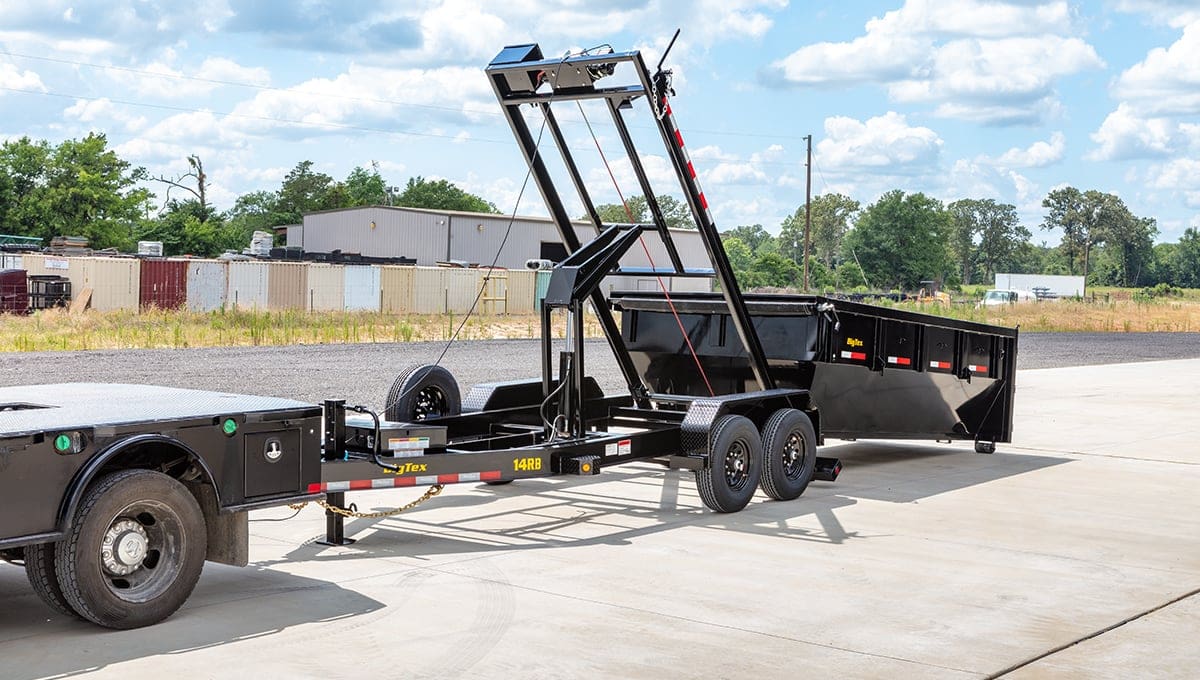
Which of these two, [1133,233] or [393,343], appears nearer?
[393,343]

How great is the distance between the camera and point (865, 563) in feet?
27.9

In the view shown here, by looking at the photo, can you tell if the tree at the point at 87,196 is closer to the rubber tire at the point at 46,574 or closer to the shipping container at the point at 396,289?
the shipping container at the point at 396,289

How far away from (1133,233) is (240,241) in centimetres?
13096

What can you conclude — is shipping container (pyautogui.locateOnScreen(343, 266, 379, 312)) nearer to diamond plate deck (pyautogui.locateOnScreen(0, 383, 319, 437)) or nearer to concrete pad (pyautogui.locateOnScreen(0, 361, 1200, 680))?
concrete pad (pyautogui.locateOnScreen(0, 361, 1200, 680))

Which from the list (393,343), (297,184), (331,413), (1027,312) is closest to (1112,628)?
(331,413)

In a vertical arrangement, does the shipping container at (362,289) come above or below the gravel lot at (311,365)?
above

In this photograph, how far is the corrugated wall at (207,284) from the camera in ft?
160

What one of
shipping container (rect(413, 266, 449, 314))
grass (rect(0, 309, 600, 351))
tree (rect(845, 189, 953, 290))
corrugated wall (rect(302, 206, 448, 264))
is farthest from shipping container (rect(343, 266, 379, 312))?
tree (rect(845, 189, 953, 290))

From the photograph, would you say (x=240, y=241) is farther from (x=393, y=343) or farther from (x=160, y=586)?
(x=160, y=586)

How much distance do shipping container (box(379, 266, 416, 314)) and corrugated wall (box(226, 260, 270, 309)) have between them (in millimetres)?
4262

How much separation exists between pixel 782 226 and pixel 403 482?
17222 cm

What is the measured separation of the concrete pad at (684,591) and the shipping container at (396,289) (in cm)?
3989

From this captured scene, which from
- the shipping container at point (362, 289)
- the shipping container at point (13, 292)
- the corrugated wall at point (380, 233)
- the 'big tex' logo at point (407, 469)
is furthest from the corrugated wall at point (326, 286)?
the 'big tex' logo at point (407, 469)

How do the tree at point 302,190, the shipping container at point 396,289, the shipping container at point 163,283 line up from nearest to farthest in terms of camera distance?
the shipping container at point 163,283 < the shipping container at point 396,289 < the tree at point 302,190
